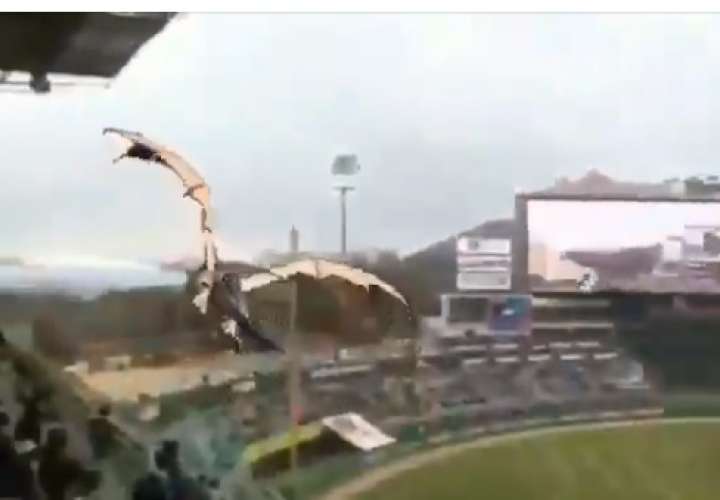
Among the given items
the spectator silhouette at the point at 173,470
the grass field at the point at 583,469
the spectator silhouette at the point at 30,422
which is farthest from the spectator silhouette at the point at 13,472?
the grass field at the point at 583,469

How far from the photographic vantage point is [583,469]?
116 cm

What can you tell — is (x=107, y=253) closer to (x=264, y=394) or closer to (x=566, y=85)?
(x=264, y=394)

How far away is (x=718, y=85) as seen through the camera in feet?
3.91

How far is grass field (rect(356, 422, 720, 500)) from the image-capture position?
115 cm

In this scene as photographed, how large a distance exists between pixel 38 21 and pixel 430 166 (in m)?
0.56

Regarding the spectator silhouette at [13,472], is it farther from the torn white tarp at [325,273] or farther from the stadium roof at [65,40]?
the stadium roof at [65,40]

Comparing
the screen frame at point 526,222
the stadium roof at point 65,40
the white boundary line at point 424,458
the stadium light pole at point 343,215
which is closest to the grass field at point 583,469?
the white boundary line at point 424,458

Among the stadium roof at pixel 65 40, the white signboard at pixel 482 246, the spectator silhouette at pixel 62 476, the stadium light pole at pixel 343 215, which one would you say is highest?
the stadium roof at pixel 65 40

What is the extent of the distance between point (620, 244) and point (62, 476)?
2.64ft

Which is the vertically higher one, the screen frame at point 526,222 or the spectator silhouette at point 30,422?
the screen frame at point 526,222

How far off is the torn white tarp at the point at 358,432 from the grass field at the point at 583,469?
5 centimetres

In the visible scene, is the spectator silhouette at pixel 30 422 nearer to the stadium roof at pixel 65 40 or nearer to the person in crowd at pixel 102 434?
the person in crowd at pixel 102 434

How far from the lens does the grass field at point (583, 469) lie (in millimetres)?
1146

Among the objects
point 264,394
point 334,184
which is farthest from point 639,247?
point 264,394
